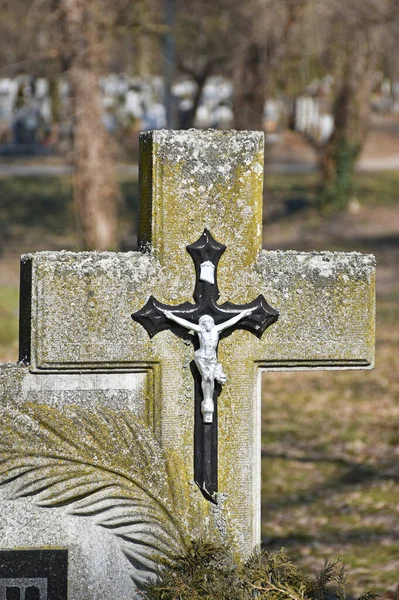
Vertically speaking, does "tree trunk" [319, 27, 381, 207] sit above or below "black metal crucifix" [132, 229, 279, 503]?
above

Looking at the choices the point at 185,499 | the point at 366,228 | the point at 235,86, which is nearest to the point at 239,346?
the point at 185,499

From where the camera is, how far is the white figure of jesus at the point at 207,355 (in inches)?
168

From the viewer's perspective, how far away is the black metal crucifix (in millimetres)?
4258

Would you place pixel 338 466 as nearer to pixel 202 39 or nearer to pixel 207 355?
pixel 207 355

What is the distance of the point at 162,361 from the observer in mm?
4305

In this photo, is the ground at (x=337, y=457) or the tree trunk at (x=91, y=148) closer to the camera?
the ground at (x=337, y=457)

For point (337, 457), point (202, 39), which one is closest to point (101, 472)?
point (337, 457)

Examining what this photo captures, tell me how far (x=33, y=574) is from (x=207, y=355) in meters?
1.05

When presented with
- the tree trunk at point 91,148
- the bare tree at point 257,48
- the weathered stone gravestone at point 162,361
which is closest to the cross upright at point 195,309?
the weathered stone gravestone at point 162,361

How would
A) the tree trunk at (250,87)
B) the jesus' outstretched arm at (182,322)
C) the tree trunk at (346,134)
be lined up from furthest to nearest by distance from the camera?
1. the tree trunk at (346,134)
2. the tree trunk at (250,87)
3. the jesus' outstretched arm at (182,322)

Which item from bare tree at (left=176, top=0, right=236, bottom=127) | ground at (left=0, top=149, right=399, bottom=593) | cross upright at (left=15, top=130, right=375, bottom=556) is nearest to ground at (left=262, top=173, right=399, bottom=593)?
ground at (left=0, top=149, right=399, bottom=593)

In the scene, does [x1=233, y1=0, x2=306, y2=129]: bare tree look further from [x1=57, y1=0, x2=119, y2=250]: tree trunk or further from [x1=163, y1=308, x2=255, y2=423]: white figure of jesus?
[x1=163, y1=308, x2=255, y2=423]: white figure of jesus

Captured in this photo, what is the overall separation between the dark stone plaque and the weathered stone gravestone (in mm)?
21

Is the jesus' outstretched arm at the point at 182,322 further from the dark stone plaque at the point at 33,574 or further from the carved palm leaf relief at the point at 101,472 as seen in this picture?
the dark stone plaque at the point at 33,574
